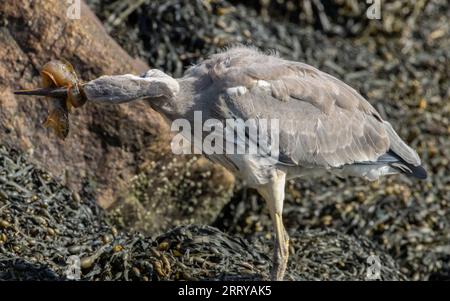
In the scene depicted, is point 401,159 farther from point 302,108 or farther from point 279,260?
point 279,260

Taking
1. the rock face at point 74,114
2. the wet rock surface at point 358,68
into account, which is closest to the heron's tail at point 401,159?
the wet rock surface at point 358,68

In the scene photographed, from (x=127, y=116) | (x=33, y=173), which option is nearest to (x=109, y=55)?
(x=127, y=116)

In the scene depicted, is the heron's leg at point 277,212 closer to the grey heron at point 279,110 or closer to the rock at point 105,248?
the grey heron at point 279,110

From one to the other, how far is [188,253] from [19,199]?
3.80ft

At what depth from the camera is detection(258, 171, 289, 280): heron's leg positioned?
5402 millimetres

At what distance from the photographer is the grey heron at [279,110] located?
17.0 ft

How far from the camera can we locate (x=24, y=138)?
637cm

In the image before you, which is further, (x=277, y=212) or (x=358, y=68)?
(x=358, y=68)

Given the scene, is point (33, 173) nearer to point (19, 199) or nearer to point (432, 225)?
point (19, 199)

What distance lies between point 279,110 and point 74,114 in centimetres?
168

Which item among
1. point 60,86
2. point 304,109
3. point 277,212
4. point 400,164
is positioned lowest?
point 277,212

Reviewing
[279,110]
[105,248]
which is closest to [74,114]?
[105,248]

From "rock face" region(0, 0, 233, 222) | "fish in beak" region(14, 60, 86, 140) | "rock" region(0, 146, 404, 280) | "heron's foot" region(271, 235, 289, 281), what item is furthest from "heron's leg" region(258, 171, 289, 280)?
"rock face" region(0, 0, 233, 222)

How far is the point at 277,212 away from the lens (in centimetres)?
548
